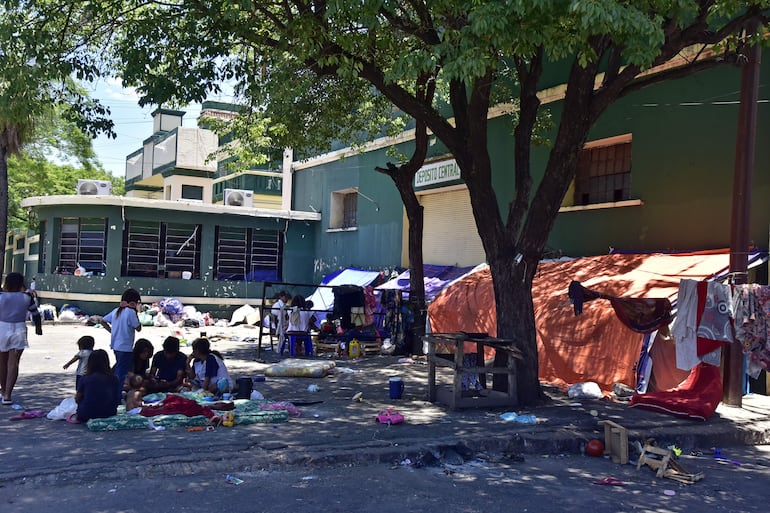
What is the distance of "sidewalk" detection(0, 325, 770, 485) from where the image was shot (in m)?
6.52

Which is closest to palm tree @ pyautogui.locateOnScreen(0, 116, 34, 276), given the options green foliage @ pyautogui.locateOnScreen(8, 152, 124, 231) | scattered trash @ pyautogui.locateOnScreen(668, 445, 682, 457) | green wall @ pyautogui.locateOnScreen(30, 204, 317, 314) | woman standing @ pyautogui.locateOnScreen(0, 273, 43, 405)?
green wall @ pyautogui.locateOnScreen(30, 204, 317, 314)

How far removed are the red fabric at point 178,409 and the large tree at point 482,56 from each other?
423 centimetres

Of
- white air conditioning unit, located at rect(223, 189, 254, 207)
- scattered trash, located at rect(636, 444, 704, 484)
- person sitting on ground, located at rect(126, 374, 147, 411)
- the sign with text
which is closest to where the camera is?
scattered trash, located at rect(636, 444, 704, 484)

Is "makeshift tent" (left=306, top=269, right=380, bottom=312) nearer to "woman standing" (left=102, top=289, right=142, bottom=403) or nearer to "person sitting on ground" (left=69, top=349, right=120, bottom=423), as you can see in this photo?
"woman standing" (left=102, top=289, right=142, bottom=403)

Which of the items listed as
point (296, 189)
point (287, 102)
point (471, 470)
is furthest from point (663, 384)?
point (296, 189)

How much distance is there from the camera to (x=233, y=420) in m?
8.12

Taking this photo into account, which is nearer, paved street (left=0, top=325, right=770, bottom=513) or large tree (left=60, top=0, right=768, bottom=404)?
paved street (left=0, top=325, right=770, bottom=513)

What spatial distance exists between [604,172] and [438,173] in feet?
17.3

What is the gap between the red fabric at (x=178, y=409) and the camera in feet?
26.7

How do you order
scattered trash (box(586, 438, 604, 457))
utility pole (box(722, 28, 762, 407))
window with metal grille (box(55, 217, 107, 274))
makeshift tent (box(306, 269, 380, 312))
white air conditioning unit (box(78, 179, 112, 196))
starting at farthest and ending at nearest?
white air conditioning unit (box(78, 179, 112, 196))
window with metal grille (box(55, 217, 107, 274))
makeshift tent (box(306, 269, 380, 312))
utility pole (box(722, 28, 762, 407))
scattered trash (box(586, 438, 604, 457))

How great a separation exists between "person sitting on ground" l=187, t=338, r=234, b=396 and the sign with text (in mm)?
9558

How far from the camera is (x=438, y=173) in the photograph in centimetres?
1859

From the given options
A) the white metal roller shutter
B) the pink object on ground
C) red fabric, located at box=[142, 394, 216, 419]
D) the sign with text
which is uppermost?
the sign with text

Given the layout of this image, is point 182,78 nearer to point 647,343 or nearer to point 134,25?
point 134,25
